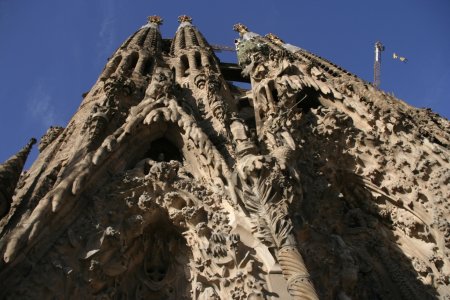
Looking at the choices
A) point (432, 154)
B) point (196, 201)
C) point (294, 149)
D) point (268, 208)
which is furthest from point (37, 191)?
point (432, 154)

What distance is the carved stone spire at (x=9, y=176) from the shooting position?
624cm

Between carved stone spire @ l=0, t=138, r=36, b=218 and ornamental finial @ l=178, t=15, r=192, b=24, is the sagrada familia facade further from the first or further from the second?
ornamental finial @ l=178, t=15, r=192, b=24

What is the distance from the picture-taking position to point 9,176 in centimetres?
657

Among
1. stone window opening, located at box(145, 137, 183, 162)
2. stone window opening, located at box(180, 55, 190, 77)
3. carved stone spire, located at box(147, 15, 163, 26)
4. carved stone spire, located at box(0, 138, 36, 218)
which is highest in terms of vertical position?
carved stone spire, located at box(147, 15, 163, 26)

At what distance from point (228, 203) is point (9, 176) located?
329 centimetres

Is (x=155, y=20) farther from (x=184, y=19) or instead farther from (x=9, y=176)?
(x=9, y=176)

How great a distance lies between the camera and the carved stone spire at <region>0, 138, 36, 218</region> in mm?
6236

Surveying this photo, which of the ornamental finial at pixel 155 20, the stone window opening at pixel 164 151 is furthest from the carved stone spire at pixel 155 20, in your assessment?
the stone window opening at pixel 164 151

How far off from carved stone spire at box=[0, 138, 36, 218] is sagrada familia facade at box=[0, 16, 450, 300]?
0.03 metres

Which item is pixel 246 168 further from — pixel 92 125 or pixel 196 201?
pixel 92 125

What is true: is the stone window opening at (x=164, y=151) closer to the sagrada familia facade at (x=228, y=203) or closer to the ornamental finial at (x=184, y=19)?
the sagrada familia facade at (x=228, y=203)

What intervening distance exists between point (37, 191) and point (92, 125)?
2097 millimetres

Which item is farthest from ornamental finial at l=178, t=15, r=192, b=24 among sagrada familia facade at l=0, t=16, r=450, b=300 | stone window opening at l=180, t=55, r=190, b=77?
sagrada familia facade at l=0, t=16, r=450, b=300

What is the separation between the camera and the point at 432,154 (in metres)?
9.27
